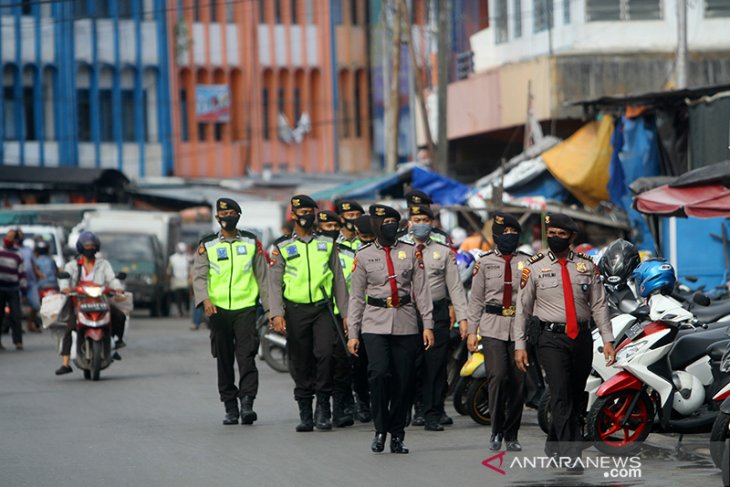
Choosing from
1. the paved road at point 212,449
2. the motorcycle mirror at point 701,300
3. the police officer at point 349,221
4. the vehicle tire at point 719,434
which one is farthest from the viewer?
the police officer at point 349,221

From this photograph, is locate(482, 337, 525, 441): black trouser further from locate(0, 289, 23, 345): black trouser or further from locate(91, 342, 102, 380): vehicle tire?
locate(0, 289, 23, 345): black trouser

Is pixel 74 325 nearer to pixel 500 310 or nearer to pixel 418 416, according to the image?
pixel 418 416

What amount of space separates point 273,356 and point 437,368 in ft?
21.4

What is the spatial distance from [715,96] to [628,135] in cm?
247

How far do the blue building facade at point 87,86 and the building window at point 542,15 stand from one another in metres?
27.5

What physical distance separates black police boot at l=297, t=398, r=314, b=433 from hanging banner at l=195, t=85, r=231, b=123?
4487 centimetres

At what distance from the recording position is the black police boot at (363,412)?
13633 mm

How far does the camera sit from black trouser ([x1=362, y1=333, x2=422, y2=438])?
11.1m

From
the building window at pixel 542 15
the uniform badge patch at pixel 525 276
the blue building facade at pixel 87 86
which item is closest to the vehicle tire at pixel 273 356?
the uniform badge patch at pixel 525 276

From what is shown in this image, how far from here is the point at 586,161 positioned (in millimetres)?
24891

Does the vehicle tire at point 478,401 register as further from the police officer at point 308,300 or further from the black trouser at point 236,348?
the black trouser at point 236,348

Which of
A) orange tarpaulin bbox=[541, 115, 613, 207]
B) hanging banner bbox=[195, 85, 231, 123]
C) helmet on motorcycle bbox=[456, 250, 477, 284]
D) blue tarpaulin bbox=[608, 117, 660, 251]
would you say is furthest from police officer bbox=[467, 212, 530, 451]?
hanging banner bbox=[195, 85, 231, 123]

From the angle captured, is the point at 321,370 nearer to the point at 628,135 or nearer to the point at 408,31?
the point at 628,135

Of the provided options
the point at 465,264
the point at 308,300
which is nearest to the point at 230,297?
the point at 308,300
